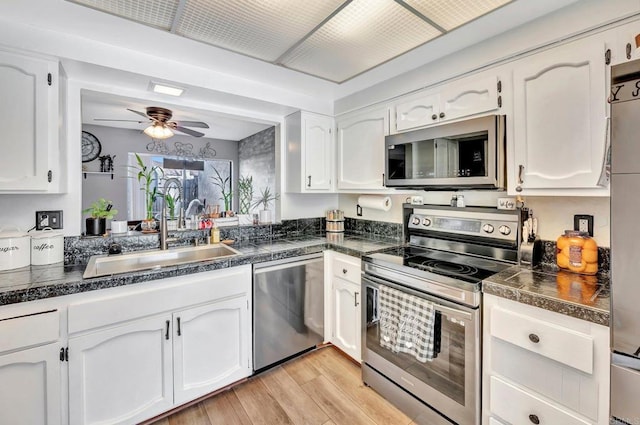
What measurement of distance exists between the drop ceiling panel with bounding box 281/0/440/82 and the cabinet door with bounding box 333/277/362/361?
1.64 metres

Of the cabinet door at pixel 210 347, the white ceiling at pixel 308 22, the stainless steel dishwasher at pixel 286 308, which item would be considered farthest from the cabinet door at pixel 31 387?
the white ceiling at pixel 308 22

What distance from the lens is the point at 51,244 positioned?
1742mm

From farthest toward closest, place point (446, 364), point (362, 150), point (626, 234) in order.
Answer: point (362, 150), point (446, 364), point (626, 234)

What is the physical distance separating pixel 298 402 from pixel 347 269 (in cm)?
96

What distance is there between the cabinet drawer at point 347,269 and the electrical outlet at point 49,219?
1.94 m

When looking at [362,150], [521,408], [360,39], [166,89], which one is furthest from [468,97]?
[166,89]

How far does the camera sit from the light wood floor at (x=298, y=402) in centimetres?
174

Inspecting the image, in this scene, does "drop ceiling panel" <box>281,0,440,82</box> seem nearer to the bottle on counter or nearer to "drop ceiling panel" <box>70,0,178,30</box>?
"drop ceiling panel" <box>70,0,178,30</box>

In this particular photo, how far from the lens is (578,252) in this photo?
1475mm

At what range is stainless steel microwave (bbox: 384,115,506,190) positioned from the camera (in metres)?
1.63

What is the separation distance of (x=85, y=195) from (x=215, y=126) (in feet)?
7.32

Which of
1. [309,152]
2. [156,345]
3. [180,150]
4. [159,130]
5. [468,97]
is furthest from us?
[180,150]

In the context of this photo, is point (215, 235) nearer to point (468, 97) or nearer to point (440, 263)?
point (440, 263)

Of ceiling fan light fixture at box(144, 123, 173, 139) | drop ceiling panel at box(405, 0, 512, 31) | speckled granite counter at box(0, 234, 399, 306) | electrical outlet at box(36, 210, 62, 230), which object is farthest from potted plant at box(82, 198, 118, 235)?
drop ceiling panel at box(405, 0, 512, 31)
